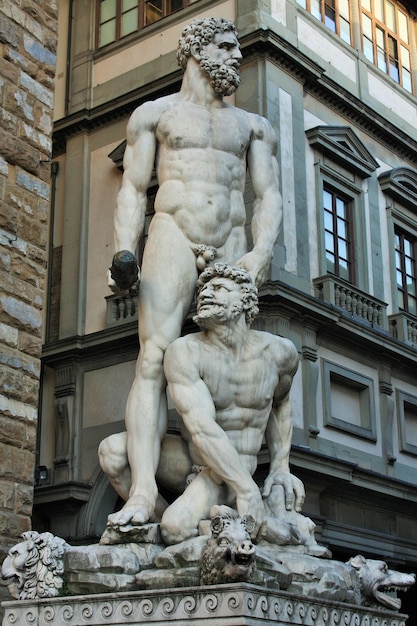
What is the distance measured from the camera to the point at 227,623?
4.46 metres

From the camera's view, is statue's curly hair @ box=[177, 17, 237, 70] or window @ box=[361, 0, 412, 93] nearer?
statue's curly hair @ box=[177, 17, 237, 70]

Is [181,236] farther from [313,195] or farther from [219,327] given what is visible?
[313,195]

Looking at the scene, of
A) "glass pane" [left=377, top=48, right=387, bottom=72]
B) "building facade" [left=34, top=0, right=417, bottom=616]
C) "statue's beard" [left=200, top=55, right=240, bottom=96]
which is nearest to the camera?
"statue's beard" [left=200, top=55, right=240, bottom=96]

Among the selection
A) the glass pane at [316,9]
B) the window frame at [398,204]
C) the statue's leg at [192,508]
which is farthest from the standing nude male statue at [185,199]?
the glass pane at [316,9]

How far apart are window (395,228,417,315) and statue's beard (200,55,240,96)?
13.7m

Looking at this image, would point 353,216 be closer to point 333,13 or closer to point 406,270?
point 406,270

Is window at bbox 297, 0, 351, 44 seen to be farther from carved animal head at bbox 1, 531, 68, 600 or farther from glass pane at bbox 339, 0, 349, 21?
carved animal head at bbox 1, 531, 68, 600

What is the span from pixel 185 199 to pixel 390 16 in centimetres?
1701

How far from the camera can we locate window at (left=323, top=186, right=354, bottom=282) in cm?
1836

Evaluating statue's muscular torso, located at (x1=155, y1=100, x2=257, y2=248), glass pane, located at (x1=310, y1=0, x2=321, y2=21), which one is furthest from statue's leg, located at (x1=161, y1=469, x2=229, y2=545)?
glass pane, located at (x1=310, y1=0, x2=321, y2=21)

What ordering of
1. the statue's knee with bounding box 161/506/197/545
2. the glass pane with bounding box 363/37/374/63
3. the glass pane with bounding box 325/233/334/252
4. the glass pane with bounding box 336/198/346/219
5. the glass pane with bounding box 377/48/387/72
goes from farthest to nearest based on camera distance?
the glass pane with bounding box 377/48/387/72
the glass pane with bounding box 363/37/374/63
the glass pane with bounding box 336/198/346/219
the glass pane with bounding box 325/233/334/252
the statue's knee with bounding box 161/506/197/545

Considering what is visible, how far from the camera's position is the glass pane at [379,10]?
21.4m

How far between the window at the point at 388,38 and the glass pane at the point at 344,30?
1.64 feet

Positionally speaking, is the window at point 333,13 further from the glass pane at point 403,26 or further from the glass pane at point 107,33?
the glass pane at point 107,33
